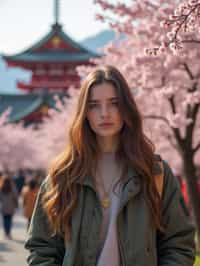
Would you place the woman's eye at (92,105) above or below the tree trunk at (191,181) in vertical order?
above

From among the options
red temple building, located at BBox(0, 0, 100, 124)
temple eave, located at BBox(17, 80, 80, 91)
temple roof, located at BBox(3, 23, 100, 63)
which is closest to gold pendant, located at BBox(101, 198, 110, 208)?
red temple building, located at BBox(0, 0, 100, 124)

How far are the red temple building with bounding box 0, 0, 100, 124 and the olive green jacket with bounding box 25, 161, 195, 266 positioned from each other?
5137 cm

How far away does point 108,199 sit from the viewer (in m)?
2.99

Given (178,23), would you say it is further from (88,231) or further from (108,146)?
(88,231)

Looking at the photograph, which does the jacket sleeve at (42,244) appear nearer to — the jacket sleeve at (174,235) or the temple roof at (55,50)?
the jacket sleeve at (174,235)

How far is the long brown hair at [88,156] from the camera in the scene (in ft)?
9.83

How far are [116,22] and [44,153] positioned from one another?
2945 cm

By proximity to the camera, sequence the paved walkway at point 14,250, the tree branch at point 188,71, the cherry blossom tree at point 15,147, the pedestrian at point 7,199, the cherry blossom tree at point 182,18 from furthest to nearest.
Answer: the cherry blossom tree at point 15,147
the pedestrian at point 7,199
the tree branch at point 188,71
the paved walkway at point 14,250
the cherry blossom tree at point 182,18

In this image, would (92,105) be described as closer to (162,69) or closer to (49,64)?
(162,69)

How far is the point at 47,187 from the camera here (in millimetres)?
3131

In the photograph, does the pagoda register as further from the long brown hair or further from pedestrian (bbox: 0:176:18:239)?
the long brown hair

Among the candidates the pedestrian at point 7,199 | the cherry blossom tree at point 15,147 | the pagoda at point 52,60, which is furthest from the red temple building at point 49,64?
the pedestrian at point 7,199

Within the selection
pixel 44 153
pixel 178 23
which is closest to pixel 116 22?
pixel 178 23

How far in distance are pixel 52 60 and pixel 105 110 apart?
54.1 metres
